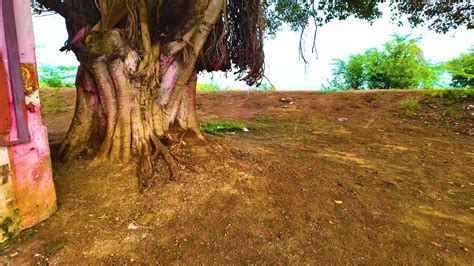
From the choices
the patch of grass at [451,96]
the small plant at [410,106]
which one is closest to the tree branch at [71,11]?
the small plant at [410,106]

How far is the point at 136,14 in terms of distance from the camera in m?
3.13

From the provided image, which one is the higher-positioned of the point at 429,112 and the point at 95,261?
the point at 429,112

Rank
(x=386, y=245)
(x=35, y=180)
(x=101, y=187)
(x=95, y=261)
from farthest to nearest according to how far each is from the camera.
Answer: (x=101, y=187), (x=386, y=245), (x=35, y=180), (x=95, y=261)

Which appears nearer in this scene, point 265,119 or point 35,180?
point 35,180

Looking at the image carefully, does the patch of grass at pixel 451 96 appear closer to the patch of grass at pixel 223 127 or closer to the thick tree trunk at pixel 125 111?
the patch of grass at pixel 223 127

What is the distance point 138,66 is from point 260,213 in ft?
5.83

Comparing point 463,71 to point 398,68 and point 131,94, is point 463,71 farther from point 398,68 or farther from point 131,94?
point 131,94

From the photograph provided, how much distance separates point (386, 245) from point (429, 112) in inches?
269

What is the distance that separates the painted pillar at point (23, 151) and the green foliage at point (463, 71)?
11905 mm

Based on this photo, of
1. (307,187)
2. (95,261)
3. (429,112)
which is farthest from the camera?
(429,112)

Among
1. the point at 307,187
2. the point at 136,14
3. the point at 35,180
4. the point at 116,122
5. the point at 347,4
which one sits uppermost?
the point at 347,4

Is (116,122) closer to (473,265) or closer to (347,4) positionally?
(473,265)

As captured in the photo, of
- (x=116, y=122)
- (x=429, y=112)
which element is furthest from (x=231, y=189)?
(x=429, y=112)

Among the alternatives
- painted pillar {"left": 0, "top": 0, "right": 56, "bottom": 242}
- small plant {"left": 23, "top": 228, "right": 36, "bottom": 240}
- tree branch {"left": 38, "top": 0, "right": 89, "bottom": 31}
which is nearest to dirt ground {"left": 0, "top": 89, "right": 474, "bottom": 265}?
small plant {"left": 23, "top": 228, "right": 36, "bottom": 240}
